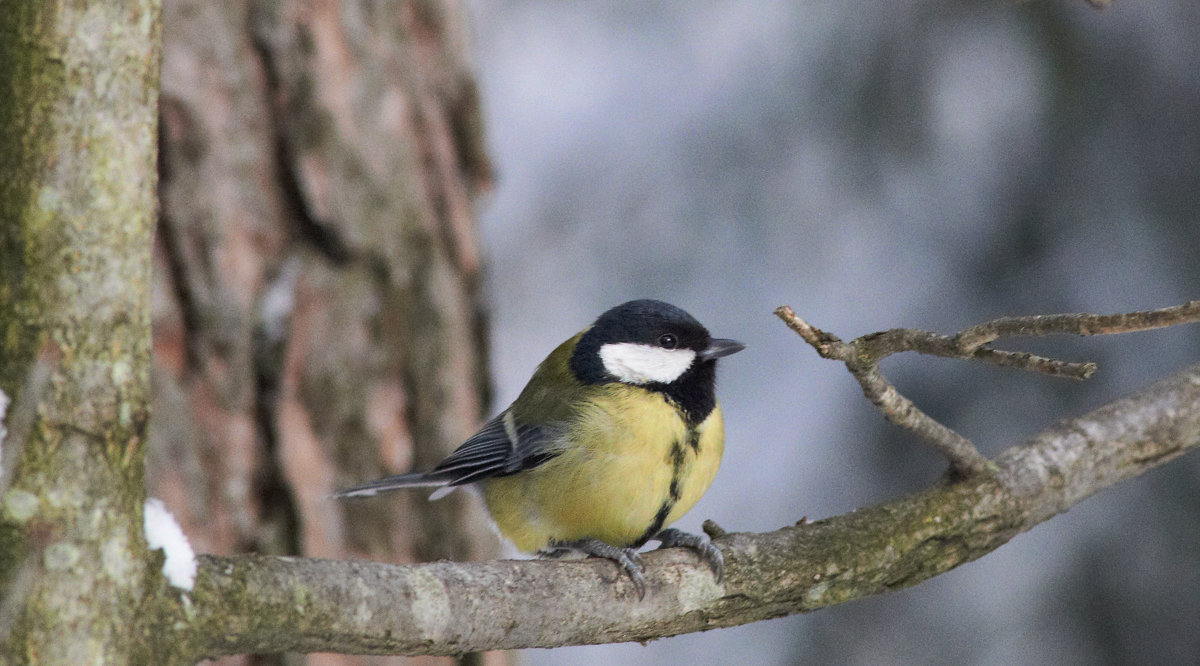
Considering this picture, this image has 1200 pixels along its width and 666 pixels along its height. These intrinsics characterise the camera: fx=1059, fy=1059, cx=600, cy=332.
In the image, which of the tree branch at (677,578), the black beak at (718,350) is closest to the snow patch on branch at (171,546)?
the tree branch at (677,578)

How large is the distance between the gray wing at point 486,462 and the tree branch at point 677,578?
52 cm

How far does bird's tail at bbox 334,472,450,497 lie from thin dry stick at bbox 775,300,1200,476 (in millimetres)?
996

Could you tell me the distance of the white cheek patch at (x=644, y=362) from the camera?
217cm

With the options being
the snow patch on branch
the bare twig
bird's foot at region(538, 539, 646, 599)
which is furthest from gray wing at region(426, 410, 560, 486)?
the snow patch on branch

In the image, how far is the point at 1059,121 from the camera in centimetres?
321

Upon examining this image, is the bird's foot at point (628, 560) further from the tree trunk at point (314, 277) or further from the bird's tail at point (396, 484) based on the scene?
the tree trunk at point (314, 277)

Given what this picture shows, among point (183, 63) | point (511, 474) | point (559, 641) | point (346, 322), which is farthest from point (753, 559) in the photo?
point (183, 63)

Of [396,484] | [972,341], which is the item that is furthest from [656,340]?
[972,341]

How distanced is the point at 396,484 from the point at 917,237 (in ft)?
6.33

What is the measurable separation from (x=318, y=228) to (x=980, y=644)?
217 cm

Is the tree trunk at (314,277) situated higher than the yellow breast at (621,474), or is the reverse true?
the tree trunk at (314,277)

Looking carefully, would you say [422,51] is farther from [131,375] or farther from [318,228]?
[131,375]

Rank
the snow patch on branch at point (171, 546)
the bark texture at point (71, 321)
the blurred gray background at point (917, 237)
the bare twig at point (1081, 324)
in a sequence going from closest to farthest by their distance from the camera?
the bark texture at point (71, 321)
the snow patch on branch at point (171, 546)
the bare twig at point (1081, 324)
the blurred gray background at point (917, 237)

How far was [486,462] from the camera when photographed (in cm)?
218
